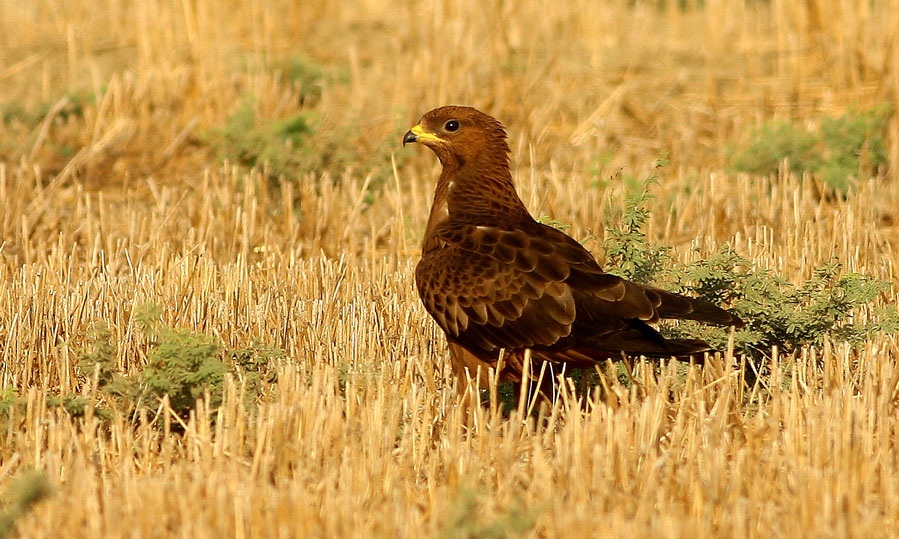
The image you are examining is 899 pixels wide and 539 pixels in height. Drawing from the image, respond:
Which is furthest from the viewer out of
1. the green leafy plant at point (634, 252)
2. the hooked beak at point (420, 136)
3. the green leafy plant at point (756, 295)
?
the hooked beak at point (420, 136)

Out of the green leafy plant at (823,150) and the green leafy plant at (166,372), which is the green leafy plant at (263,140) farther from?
the green leafy plant at (166,372)

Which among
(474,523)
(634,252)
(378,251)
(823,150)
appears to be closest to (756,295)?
(634,252)

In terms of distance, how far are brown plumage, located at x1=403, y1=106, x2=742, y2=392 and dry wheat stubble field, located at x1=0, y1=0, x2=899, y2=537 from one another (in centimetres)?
24

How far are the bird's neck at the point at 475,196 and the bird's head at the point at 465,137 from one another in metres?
0.05

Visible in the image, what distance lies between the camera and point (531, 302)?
19.2ft

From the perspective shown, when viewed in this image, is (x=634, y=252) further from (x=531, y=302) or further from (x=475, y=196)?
(x=531, y=302)

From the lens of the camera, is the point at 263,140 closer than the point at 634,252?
No

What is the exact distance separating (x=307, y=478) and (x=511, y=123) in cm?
760

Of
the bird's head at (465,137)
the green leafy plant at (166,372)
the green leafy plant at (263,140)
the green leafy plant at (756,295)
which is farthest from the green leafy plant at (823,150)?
the green leafy plant at (166,372)

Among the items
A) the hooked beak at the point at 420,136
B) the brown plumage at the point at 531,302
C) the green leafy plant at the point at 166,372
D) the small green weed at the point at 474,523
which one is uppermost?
the hooked beak at the point at 420,136

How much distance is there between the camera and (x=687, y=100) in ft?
42.9

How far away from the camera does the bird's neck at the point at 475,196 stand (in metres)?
6.40

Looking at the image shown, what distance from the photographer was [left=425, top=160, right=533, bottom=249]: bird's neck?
21.0ft

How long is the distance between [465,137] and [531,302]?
Answer: 3.99ft
